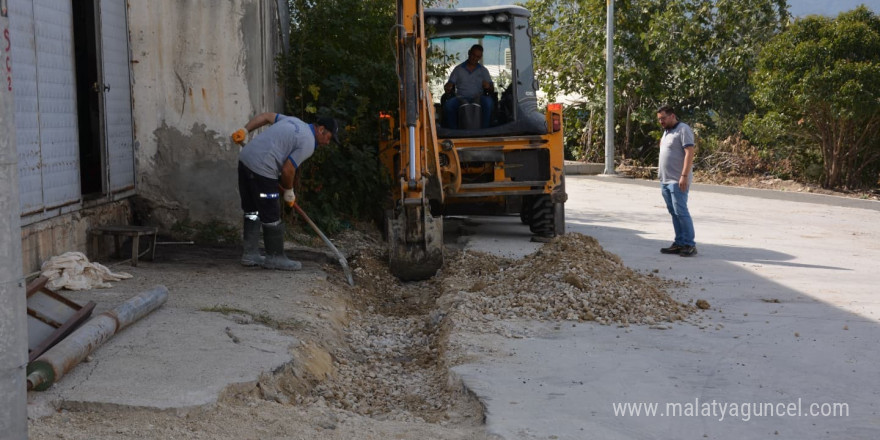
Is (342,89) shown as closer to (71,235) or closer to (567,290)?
(71,235)

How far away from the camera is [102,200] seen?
818 cm

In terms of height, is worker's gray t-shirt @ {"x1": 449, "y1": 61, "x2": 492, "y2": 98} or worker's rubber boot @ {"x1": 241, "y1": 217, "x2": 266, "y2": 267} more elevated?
worker's gray t-shirt @ {"x1": 449, "y1": 61, "x2": 492, "y2": 98}

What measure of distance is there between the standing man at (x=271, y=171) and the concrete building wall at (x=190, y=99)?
1.02 m

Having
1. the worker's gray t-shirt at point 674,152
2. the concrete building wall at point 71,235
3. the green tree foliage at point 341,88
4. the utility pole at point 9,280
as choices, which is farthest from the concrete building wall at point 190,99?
the utility pole at point 9,280

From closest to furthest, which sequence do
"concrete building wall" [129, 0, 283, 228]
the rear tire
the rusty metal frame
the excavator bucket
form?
the rusty metal frame, the excavator bucket, "concrete building wall" [129, 0, 283, 228], the rear tire

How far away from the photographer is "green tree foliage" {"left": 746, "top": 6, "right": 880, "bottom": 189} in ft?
55.4

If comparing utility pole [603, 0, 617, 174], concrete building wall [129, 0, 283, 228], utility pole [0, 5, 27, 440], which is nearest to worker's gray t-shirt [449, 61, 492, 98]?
concrete building wall [129, 0, 283, 228]

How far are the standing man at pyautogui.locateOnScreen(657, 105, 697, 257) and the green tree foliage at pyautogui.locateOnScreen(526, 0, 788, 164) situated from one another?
40.2ft

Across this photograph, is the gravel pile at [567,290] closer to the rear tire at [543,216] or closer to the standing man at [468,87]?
the rear tire at [543,216]

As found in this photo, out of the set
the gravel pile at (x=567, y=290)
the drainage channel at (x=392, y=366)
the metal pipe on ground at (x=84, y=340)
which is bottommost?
the drainage channel at (x=392, y=366)

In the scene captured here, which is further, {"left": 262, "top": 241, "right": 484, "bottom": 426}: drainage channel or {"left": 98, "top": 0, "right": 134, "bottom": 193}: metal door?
{"left": 98, "top": 0, "right": 134, "bottom": 193}: metal door

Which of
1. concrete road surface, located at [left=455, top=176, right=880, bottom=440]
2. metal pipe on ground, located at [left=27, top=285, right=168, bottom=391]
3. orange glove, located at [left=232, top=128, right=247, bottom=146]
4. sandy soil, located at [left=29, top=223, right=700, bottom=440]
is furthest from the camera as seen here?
orange glove, located at [left=232, top=128, right=247, bottom=146]

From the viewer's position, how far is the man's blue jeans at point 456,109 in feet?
37.1

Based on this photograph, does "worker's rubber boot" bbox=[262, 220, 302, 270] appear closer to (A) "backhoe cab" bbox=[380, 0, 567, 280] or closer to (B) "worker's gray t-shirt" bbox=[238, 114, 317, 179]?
(B) "worker's gray t-shirt" bbox=[238, 114, 317, 179]
